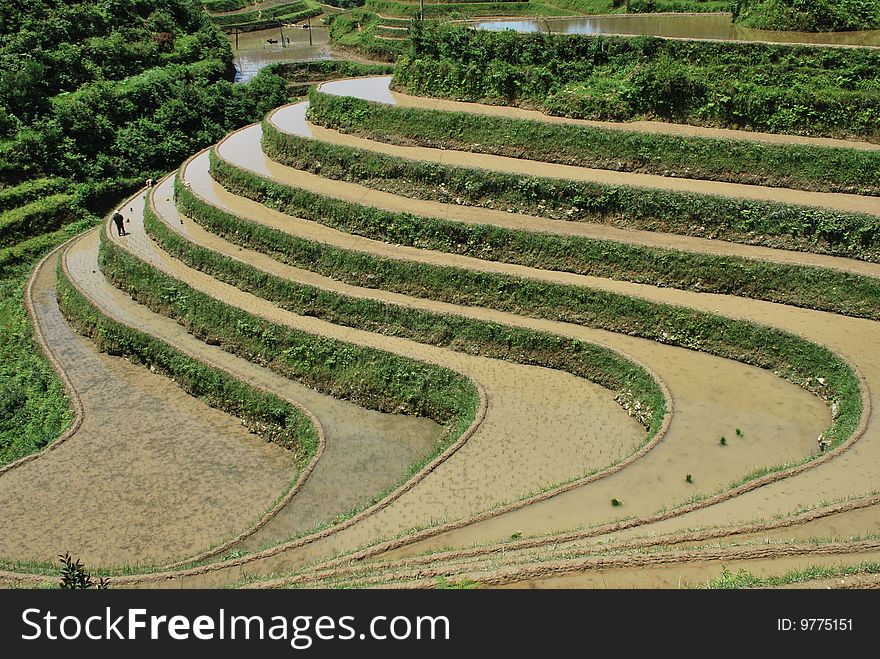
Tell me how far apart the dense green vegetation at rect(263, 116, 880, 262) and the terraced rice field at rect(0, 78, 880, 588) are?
34 cm

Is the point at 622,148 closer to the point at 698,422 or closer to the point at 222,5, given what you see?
the point at 698,422

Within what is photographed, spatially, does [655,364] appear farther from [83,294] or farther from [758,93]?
[83,294]

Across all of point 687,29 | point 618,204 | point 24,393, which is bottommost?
point 24,393

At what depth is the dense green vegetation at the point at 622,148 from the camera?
2008 centimetres

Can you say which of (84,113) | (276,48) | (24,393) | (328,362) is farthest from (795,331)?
(276,48)

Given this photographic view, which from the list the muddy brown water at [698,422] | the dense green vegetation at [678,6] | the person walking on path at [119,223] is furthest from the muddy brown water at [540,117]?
the dense green vegetation at [678,6]

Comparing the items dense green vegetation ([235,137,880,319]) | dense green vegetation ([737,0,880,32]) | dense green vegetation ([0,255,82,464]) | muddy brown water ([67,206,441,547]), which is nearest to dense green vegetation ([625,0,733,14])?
dense green vegetation ([737,0,880,32])

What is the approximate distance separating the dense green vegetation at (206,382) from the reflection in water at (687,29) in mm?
17982

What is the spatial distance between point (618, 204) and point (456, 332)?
234 inches

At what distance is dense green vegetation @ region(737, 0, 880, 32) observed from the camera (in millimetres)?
26234

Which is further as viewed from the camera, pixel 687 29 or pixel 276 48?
pixel 276 48

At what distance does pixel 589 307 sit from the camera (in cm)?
1847
